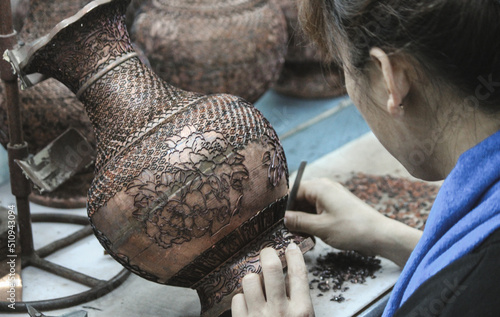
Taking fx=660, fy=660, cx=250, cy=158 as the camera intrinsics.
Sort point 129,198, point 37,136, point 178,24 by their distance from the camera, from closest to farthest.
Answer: point 129,198, point 37,136, point 178,24

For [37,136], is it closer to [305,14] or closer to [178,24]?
[178,24]

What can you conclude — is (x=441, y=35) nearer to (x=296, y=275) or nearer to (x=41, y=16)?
(x=296, y=275)

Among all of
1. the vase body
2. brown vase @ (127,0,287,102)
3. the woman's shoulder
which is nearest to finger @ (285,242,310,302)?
the woman's shoulder

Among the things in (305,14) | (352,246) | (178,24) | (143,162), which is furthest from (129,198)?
(178,24)

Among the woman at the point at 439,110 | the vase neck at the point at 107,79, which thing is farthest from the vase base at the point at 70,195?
the woman at the point at 439,110

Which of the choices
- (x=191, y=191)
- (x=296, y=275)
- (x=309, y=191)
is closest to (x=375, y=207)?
(x=309, y=191)

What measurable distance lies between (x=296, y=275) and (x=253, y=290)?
8 cm

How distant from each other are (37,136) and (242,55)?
655 mm

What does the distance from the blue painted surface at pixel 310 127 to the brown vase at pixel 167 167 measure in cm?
104

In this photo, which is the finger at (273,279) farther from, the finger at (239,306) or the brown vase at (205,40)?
the brown vase at (205,40)

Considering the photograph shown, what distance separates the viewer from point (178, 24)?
1.93 m

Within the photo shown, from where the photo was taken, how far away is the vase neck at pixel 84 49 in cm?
116

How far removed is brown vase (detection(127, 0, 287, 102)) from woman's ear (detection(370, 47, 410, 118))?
1127 mm

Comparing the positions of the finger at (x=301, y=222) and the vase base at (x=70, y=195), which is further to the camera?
the vase base at (x=70, y=195)
